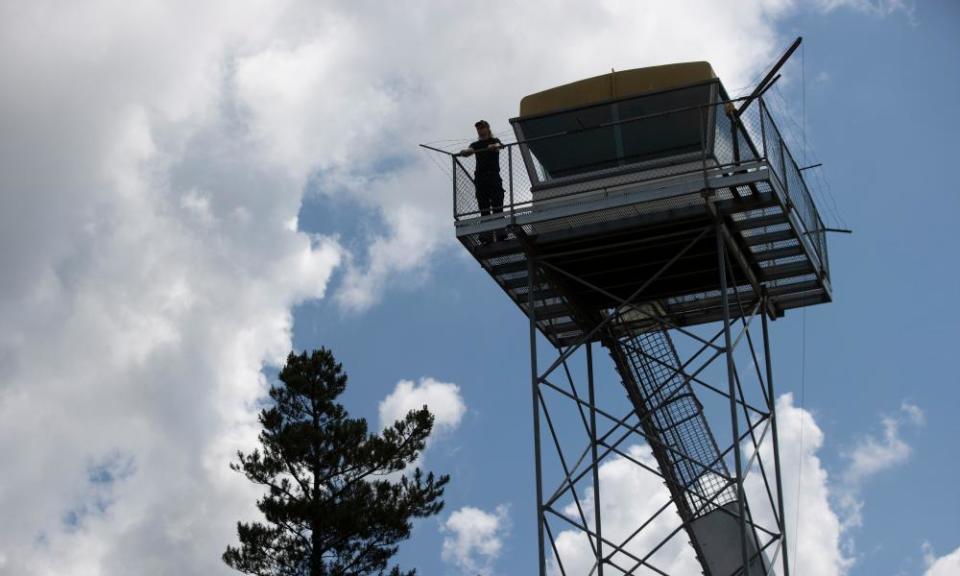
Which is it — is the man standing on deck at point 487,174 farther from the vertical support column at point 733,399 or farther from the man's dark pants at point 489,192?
the vertical support column at point 733,399

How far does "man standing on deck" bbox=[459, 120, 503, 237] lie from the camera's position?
22.4m

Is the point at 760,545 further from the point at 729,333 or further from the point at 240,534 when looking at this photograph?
the point at 240,534

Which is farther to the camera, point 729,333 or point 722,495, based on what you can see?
point 722,495

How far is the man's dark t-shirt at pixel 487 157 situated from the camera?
2258 cm

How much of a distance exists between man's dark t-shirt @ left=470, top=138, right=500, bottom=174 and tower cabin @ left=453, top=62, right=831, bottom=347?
0.80ft

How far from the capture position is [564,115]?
73.9ft

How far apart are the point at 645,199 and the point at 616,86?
2.50m

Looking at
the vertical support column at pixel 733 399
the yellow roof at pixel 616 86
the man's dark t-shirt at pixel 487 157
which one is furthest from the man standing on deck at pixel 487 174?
the vertical support column at pixel 733 399

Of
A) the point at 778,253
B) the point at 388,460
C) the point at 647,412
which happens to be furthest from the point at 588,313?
the point at 388,460

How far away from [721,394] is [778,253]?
236 cm

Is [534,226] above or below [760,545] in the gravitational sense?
above

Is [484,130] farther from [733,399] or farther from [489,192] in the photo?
[733,399]

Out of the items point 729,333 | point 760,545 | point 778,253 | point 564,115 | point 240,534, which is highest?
point 240,534

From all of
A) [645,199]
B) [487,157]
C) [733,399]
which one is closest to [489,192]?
[487,157]
